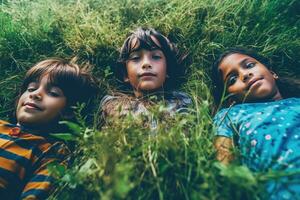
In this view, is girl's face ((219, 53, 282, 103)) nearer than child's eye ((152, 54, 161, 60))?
Yes

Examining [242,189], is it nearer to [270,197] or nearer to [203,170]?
[203,170]

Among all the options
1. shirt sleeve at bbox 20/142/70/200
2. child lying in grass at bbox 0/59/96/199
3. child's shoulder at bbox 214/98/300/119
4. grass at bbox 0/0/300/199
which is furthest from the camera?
grass at bbox 0/0/300/199

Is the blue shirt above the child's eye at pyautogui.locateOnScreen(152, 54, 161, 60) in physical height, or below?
below

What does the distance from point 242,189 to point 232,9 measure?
1.86 m

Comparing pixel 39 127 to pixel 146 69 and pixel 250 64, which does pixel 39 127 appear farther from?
pixel 250 64

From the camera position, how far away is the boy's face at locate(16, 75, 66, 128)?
2.09m

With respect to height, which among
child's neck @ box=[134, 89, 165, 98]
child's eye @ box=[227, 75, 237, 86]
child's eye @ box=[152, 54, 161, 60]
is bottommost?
child's neck @ box=[134, 89, 165, 98]

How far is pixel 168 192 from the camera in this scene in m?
1.35

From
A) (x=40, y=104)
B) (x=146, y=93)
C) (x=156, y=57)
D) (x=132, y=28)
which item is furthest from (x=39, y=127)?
(x=132, y=28)

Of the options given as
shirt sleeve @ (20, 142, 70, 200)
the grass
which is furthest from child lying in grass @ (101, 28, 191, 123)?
shirt sleeve @ (20, 142, 70, 200)

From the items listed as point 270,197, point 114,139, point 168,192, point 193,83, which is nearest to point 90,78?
point 193,83

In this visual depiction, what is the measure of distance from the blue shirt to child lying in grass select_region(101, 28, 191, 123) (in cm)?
41

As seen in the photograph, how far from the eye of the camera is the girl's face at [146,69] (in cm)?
230

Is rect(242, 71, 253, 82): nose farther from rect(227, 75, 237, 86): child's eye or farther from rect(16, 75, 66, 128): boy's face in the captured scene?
rect(16, 75, 66, 128): boy's face
